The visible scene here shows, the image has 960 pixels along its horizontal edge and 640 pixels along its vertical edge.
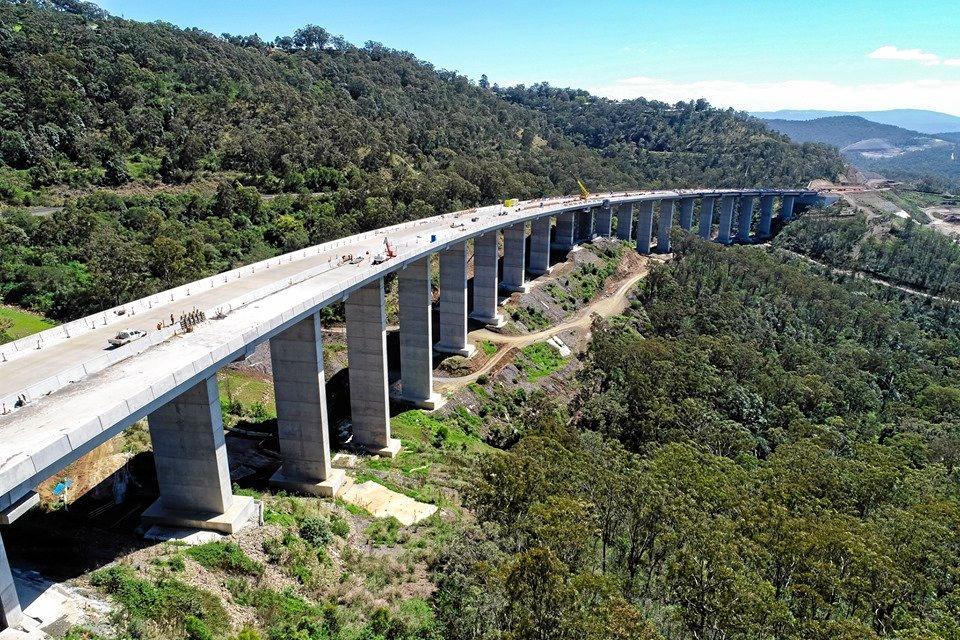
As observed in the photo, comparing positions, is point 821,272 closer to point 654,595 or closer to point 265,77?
point 654,595

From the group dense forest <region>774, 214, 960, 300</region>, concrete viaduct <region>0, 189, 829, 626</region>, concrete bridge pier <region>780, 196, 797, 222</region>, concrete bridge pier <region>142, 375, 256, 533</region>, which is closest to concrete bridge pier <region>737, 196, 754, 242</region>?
dense forest <region>774, 214, 960, 300</region>

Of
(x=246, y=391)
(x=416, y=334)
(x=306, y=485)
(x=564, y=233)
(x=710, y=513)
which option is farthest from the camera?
(x=564, y=233)

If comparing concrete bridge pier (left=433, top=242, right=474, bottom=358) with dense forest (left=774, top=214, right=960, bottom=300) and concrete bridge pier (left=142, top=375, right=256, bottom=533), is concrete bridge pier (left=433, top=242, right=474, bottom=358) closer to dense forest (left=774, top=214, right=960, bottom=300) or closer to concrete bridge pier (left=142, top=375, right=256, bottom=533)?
concrete bridge pier (left=142, top=375, right=256, bottom=533)

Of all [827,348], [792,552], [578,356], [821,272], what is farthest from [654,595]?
[821,272]

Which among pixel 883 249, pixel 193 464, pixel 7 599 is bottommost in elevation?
pixel 883 249

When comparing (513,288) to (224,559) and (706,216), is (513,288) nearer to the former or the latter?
(224,559)

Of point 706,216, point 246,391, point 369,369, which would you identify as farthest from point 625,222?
point 246,391

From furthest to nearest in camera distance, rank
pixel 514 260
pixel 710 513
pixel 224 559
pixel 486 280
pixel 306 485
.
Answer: pixel 514 260 → pixel 486 280 → pixel 306 485 → pixel 710 513 → pixel 224 559

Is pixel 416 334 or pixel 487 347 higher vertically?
pixel 416 334
